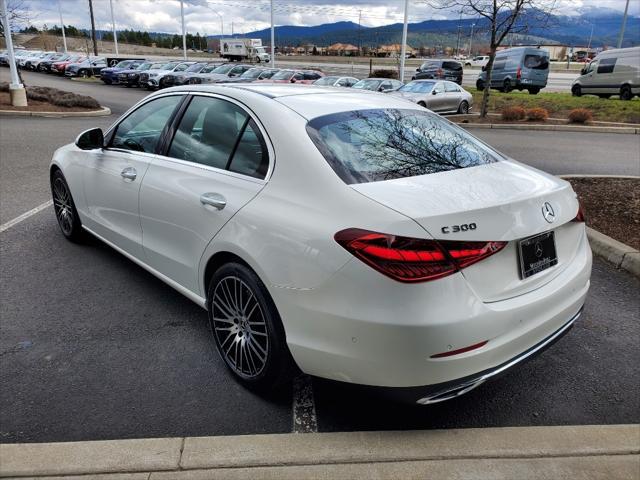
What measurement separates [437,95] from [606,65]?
11633 mm

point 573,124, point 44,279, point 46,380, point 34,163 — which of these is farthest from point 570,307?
point 573,124

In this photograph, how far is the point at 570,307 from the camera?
2.85 meters

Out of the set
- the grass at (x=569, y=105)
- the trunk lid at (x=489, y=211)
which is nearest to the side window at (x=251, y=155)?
the trunk lid at (x=489, y=211)

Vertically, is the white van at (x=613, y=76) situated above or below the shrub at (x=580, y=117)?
above

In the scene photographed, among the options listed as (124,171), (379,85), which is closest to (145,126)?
(124,171)

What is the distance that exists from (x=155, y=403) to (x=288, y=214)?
1.32 m

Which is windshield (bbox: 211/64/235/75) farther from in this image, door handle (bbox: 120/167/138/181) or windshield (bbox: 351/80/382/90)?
door handle (bbox: 120/167/138/181)

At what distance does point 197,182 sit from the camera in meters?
3.25

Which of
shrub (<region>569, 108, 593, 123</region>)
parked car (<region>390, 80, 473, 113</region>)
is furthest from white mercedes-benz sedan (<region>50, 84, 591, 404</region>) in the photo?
shrub (<region>569, 108, 593, 123</region>)

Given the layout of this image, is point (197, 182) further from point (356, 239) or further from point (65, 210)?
point (65, 210)

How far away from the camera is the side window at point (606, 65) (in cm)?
2547

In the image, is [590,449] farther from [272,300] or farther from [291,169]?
[291,169]

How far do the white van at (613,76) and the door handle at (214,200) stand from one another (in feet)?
89.0

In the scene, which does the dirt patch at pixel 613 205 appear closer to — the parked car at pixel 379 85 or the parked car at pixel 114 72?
the parked car at pixel 379 85
